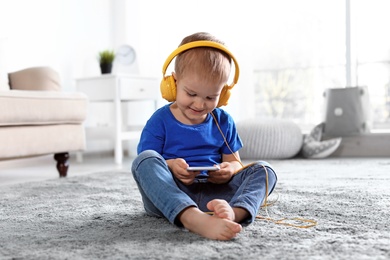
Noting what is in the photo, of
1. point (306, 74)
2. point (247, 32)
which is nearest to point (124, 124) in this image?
point (247, 32)

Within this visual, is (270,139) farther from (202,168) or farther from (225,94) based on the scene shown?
(202,168)

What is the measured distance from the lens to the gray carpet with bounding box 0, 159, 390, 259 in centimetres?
82

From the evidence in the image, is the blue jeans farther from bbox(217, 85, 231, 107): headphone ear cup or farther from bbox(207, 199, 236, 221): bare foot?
bbox(217, 85, 231, 107): headphone ear cup

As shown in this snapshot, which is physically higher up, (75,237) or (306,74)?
(306,74)

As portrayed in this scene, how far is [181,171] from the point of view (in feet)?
3.39

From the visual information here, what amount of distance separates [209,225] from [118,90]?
2.34m

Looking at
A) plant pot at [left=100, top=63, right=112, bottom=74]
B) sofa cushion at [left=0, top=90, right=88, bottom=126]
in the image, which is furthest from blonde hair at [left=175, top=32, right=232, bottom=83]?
plant pot at [left=100, top=63, right=112, bottom=74]

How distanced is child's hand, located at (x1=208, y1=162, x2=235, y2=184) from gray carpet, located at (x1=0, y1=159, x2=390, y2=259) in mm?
136

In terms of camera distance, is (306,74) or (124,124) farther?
(124,124)

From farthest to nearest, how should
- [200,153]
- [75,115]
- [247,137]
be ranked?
[247,137]
[75,115]
[200,153]

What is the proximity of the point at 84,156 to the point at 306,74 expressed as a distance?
1.73m

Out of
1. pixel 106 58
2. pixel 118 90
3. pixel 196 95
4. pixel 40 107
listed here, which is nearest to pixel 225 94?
pixel 196 95

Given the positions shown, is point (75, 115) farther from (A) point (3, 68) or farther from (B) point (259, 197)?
(B) point (259, 197)

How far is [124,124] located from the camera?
12.4 feet
